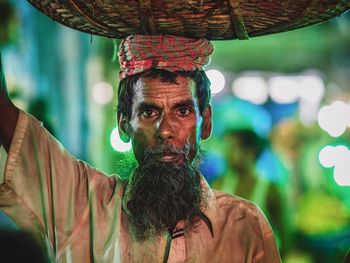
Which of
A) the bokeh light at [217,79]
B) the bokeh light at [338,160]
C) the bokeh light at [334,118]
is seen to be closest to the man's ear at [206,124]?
the bokeh light at [338,160]

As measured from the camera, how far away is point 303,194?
1199cm

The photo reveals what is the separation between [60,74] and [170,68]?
9084 mm

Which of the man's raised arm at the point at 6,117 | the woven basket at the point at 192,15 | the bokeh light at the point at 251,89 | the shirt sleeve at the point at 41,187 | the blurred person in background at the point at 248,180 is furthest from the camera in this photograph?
the bokeh light at the point at 251,89

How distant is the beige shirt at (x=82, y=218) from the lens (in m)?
3.79

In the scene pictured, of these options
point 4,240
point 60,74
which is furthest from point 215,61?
point 4,240

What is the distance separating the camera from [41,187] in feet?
12.7

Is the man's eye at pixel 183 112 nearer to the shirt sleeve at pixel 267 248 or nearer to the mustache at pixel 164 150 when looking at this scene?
the mustache at pixel 164 150

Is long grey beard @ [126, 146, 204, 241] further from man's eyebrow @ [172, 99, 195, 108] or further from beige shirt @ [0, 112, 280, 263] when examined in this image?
man's eyebrow @ [172, 99, 195, 108]

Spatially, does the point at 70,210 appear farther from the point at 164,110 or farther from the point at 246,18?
the point at 246,18

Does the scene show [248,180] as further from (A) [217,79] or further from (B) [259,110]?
(A) [217,79]

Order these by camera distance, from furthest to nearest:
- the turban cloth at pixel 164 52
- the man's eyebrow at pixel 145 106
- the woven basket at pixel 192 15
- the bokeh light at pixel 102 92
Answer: the bokeh light at pixel 102 92 → the man's eyebrow at pixel 145 106 → the turban cloth at pixel 164 52 → the woven basket at pixel 192 15

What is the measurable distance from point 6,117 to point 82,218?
719 mm

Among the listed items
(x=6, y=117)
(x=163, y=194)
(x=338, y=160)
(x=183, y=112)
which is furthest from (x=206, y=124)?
(x=338, y=160)

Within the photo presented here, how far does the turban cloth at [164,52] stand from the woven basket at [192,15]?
0.10m
